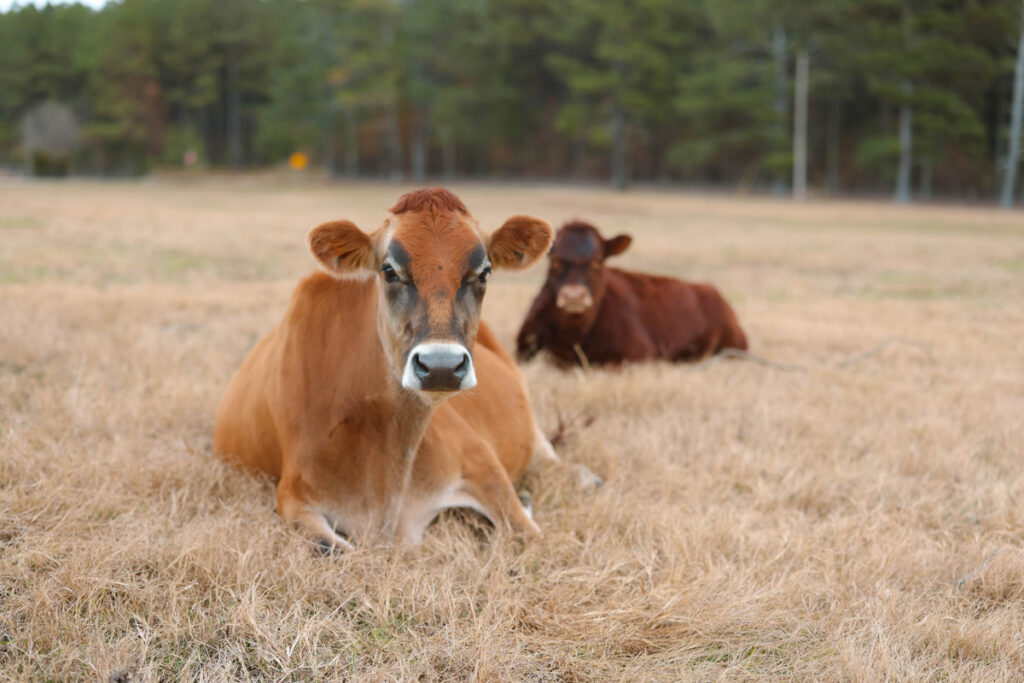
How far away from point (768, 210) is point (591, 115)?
19202 mm

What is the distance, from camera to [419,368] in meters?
2.64

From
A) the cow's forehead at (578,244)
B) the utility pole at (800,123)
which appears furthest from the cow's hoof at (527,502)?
the utility pole at (800,123)

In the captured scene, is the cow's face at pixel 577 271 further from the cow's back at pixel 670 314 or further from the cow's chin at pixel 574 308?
the cow's back at pixel 670 314

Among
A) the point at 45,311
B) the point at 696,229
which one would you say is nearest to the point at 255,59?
the point at 696,229

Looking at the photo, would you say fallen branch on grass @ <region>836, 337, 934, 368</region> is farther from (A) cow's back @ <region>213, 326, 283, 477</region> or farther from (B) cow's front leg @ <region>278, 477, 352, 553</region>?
(B) cow's front leg @ <region>278, 477, 352, 553</region>

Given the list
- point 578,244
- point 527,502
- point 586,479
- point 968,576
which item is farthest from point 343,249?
point 578,244

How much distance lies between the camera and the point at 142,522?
3.24m

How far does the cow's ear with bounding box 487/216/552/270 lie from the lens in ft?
10.3

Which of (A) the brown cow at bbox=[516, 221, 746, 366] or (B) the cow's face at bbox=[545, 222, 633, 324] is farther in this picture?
(A) the brown cow at bbox=[516, 221, 746, 366]

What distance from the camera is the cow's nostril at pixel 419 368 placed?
8.62ft

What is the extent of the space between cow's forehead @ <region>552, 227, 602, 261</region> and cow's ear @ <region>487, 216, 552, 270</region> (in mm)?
3508

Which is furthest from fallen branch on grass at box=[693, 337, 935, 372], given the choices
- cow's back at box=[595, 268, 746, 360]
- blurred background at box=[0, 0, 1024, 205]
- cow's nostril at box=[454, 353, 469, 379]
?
blurred background at box=[0, 0, 1024, 205]

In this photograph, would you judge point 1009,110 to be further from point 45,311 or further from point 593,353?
point 45,311

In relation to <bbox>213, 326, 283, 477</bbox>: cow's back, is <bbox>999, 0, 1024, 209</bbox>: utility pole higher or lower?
higher
